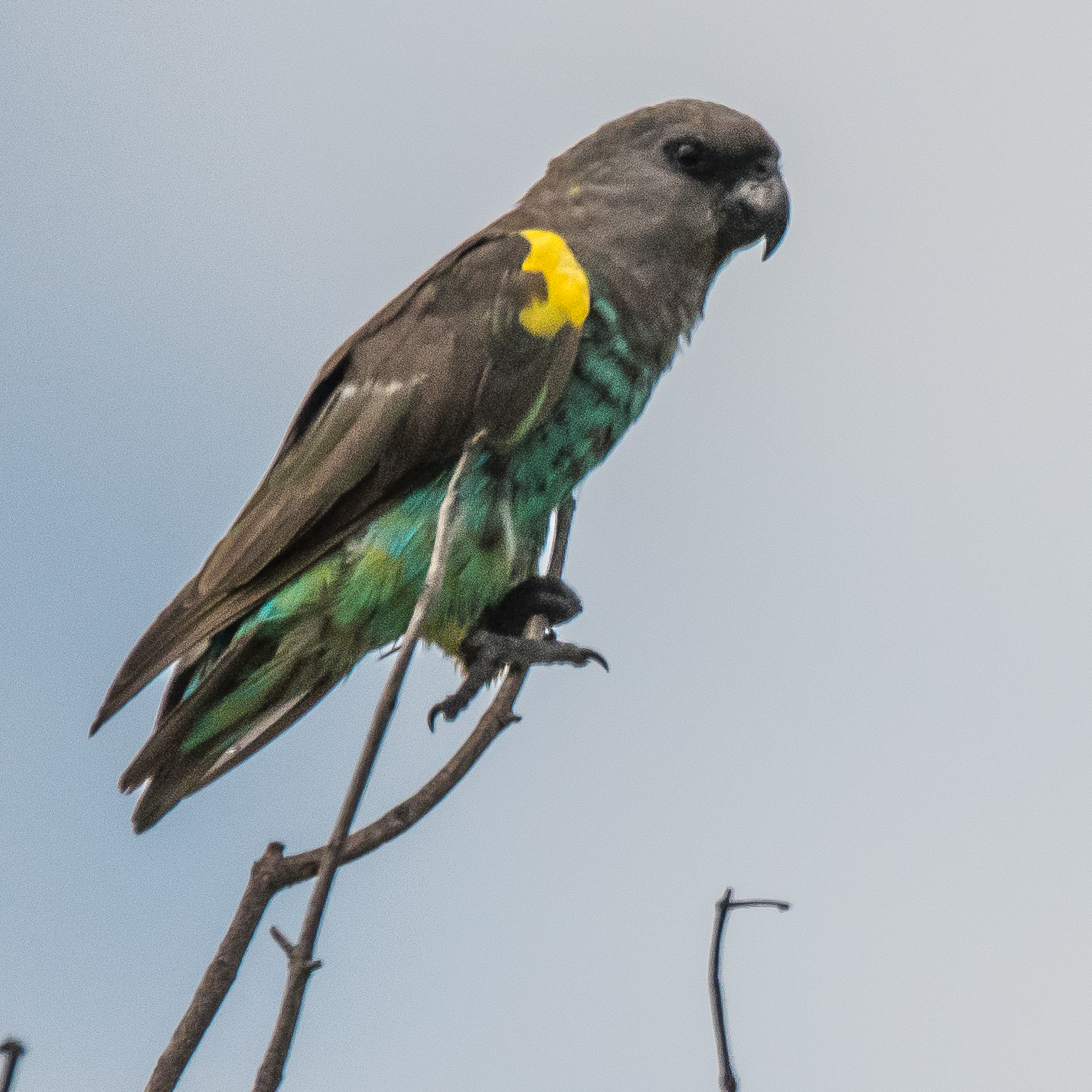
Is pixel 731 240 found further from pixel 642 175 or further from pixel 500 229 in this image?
pixel 500 229

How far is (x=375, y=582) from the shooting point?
3.67 meters

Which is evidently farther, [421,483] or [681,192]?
[681,192]

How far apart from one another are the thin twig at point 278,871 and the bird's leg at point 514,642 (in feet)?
3.60

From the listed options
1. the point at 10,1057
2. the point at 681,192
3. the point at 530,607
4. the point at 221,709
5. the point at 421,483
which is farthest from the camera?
the point at 681,192

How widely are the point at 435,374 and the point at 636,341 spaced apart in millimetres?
647

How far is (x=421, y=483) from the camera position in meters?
3.74

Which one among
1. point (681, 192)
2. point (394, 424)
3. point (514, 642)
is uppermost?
point (681, 192)

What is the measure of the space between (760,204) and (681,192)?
0.87 feet

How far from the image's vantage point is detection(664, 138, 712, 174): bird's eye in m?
4.45

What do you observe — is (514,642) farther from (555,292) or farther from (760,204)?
(760,204)

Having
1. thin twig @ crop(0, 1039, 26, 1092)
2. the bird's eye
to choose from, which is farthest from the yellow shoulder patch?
thin twig @ crop(0, 1039, 26, 1092)

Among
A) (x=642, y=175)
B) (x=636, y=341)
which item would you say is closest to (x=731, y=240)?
(x=642, y=175)

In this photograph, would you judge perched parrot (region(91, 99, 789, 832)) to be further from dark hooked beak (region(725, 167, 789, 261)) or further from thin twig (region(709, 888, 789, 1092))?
thin twig (region(709, 888, 789, 1092))

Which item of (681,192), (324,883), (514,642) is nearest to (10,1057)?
(324,883)
